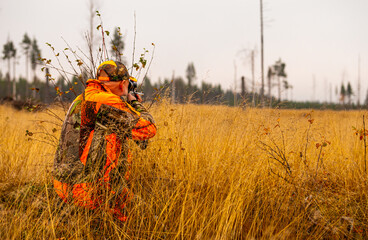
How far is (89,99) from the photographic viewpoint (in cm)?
220

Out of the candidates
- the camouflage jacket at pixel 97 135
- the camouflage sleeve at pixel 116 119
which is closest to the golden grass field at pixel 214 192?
the camouflage jacket at pixel 97 135

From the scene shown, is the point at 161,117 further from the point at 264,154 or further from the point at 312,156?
the point at 312,156

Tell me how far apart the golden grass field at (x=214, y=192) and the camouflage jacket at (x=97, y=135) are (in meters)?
0.24

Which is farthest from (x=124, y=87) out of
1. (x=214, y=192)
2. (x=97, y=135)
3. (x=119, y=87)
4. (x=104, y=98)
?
(x=214, y=192)

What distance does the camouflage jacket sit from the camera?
7.18 feet

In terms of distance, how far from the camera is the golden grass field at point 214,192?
2.02 m

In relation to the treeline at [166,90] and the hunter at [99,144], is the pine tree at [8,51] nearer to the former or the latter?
the treeline at [166,90]

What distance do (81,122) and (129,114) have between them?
471mm

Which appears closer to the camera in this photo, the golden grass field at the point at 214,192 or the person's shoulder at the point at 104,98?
the golden grass field at the point at 214,192

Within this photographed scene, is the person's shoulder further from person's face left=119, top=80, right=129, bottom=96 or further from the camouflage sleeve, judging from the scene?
person's face left=119, top=80, right=129, bottom=96

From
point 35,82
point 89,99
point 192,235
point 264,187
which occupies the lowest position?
point 192,235

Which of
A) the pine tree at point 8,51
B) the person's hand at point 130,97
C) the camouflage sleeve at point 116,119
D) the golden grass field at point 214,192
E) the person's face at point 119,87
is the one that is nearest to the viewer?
the golden grass field at point 214,192

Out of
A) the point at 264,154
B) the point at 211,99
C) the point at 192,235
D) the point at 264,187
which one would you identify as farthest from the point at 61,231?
the point at 211,99

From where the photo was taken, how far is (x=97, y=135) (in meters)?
2.20
